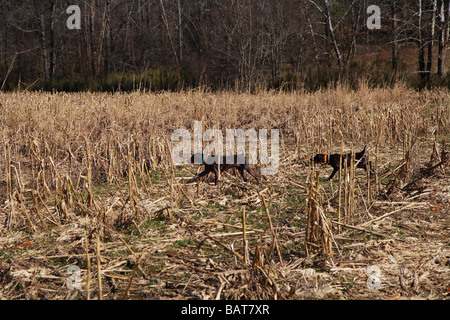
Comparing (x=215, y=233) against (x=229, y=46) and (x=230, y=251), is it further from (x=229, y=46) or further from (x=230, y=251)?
(x=229, y=46)

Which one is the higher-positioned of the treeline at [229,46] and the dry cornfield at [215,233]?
the treeline at [229,46]

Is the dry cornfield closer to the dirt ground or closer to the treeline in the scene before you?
the dirt ground

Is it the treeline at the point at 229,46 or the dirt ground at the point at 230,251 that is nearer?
the dirt ground at the point at 230,251

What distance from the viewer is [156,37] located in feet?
94.5

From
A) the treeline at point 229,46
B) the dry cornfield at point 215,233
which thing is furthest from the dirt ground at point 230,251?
the treeline at point 229,46

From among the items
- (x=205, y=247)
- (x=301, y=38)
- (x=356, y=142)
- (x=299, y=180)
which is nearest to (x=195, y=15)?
(x=301, y=38)

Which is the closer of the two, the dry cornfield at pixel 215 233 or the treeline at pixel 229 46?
the dry cornfield at pixel 215 233

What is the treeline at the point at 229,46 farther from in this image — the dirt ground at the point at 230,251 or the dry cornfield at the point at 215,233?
the dirt ground at the point at 230,251

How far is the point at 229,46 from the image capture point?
19469 mm

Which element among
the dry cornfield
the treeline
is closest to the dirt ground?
the dry cornfield

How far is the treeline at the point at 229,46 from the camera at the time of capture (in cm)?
1575
